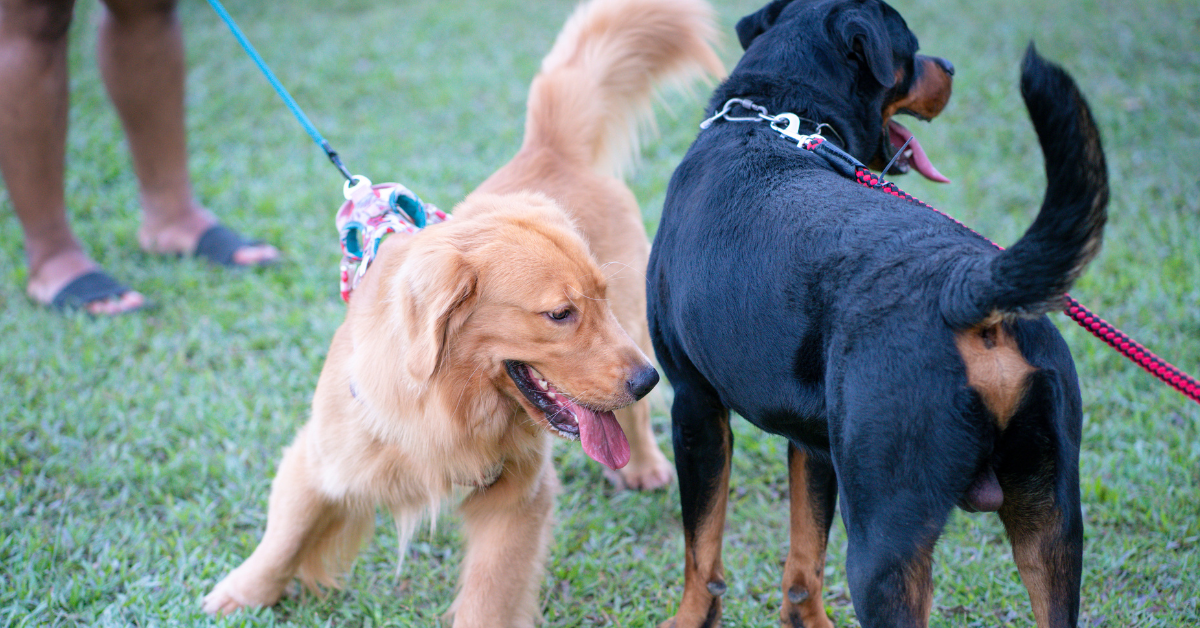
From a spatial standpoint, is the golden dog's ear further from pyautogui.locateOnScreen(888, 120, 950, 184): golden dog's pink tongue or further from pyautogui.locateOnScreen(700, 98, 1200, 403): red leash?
pyautogui.locateOnScreen(888, 120, 950, 184): golden dog's pink tongue

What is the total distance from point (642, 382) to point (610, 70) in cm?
198

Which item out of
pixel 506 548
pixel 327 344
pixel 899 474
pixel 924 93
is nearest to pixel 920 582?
pixel 899 474

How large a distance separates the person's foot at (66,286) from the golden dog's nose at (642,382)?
384 cm

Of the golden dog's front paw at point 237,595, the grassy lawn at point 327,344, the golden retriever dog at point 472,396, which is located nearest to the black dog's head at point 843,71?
the golden retriever dog at point 472,396

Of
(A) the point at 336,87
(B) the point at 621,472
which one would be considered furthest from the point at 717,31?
(A) the point at 336,87

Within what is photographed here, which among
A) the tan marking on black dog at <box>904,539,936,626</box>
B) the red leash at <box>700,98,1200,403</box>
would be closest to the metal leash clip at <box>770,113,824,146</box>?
the red leash at <box>700,98,1200,403</box>

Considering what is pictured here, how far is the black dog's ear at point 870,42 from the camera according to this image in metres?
2.69

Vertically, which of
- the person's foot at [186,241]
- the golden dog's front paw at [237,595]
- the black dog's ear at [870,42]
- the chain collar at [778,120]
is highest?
the black dog's ear at [870,42]

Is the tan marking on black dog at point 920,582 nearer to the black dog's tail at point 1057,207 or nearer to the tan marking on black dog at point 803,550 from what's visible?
the black dog's tail at point 1057,207

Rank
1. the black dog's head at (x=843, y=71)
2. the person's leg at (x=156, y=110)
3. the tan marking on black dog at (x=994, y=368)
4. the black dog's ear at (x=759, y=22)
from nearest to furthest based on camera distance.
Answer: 1. the tan marking on black dog at (x=994, y=368)
2. the black dog's head at (x=843, y=71)
3. the black dog's ear at (x=759, y=22)
4. the person's leg at (x=156, y=110)

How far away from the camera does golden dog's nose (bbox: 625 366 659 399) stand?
234 cm

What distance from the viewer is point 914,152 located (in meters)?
3.22

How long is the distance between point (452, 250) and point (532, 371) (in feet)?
1.41

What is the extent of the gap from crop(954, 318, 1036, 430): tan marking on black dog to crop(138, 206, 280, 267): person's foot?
4.79m
